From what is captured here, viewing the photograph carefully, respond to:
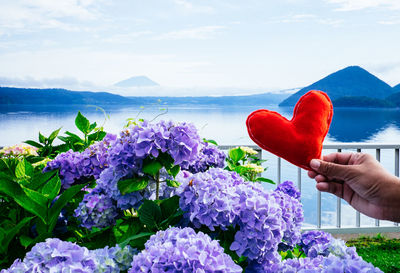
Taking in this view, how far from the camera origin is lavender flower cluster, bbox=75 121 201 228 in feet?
3.68

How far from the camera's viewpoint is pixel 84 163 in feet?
4.99

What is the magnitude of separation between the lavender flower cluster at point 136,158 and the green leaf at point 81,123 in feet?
2.45

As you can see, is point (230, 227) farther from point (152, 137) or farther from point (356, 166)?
point (356, 166)

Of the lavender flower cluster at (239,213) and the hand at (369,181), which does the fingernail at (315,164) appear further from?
the lavender flower cluster at (239,213)

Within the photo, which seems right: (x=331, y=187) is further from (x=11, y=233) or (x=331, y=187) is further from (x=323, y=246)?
(x=11, y=233)

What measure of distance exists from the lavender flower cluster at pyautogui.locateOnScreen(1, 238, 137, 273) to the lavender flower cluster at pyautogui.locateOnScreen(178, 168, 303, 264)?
9.8 inches

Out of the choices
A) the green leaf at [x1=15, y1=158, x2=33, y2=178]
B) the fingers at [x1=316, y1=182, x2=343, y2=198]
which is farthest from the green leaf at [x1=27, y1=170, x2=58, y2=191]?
the fingers at [x1=316, y1=182, x2=343, y2=198]

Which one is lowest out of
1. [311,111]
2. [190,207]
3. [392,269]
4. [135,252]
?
[392,269]

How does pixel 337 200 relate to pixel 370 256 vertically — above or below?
above

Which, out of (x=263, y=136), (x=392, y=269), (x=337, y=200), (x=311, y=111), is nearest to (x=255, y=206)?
(x=263, y=136)

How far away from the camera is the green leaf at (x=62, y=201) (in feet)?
4.11

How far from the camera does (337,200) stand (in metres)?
4.07

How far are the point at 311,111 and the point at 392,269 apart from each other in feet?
8.54

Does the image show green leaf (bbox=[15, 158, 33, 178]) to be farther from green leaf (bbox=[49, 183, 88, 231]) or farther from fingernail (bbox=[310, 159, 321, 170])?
fingernail (bbox=[310, 159, 321, 170])
